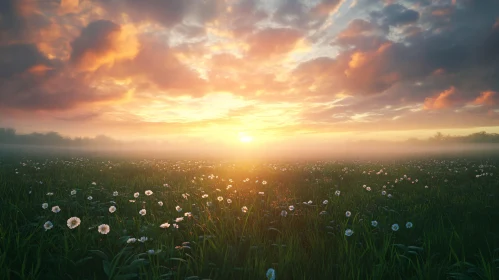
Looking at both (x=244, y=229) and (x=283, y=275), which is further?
(x=244, y=229)

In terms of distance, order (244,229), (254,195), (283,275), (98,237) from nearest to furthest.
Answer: (283,275) < (98,237) < (244,229) < (254,195)

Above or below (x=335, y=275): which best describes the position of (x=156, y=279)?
above

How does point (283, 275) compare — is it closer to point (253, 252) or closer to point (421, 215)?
point (253, 252)

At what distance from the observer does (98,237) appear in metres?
3.92

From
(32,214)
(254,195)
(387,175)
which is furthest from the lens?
(387,175)

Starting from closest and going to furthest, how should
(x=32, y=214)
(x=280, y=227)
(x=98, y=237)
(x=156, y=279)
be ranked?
(x=156, y=279) → (x=98, y=237) → (x=280, y=227) → (x=32, y=214)

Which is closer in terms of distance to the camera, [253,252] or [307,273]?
[307,273]

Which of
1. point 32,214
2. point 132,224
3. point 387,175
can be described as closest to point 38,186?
point 32,214

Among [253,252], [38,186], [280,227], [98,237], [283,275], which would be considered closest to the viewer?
[283,275]

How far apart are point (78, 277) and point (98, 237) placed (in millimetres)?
1305

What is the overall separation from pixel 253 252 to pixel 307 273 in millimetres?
863

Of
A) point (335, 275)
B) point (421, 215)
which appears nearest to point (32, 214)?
point (335, 275)

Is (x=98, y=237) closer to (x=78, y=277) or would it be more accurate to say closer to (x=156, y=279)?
(x=78, y=277)

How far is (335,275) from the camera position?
312 cm
